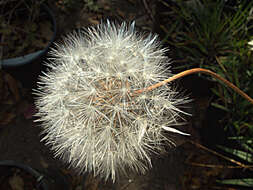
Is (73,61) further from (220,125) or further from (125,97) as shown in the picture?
(220,125)

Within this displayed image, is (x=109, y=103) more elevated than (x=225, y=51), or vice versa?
(x=225, y=51)

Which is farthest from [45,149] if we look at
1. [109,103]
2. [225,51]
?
[225,51]

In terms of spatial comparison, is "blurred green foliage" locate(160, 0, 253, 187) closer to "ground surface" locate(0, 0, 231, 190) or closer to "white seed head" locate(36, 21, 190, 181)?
"ground surface" locate(0, 0, 231, 190)

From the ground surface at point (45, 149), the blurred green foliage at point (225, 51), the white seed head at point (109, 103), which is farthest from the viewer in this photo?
the ground surface at point (45, 149)

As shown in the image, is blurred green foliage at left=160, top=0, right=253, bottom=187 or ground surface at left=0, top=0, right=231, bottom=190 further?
ground surface at left=0, top=0, right=231, bottom=190

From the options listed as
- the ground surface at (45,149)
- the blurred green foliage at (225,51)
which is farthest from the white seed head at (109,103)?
the ground surface at (45,149)

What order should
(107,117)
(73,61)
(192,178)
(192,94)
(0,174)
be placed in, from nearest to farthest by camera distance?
(107,117) < (73,61) < (0,174) < (192,178) < (192,94)

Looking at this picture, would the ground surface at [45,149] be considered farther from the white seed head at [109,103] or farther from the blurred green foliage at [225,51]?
the white seed head at [109,103]

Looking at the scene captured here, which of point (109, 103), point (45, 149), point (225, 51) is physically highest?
point (225, 51)

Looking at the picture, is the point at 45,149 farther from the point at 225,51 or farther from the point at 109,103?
the point at 225,51

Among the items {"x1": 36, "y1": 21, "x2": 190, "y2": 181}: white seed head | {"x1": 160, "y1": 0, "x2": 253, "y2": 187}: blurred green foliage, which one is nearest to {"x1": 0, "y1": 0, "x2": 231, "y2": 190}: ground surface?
{"x1": 160, "y1": 0, "x2": 253, "y2": 187}: blurred green foliage

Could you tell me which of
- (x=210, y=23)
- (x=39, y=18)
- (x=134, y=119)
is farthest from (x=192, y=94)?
(x=39, y=18)
